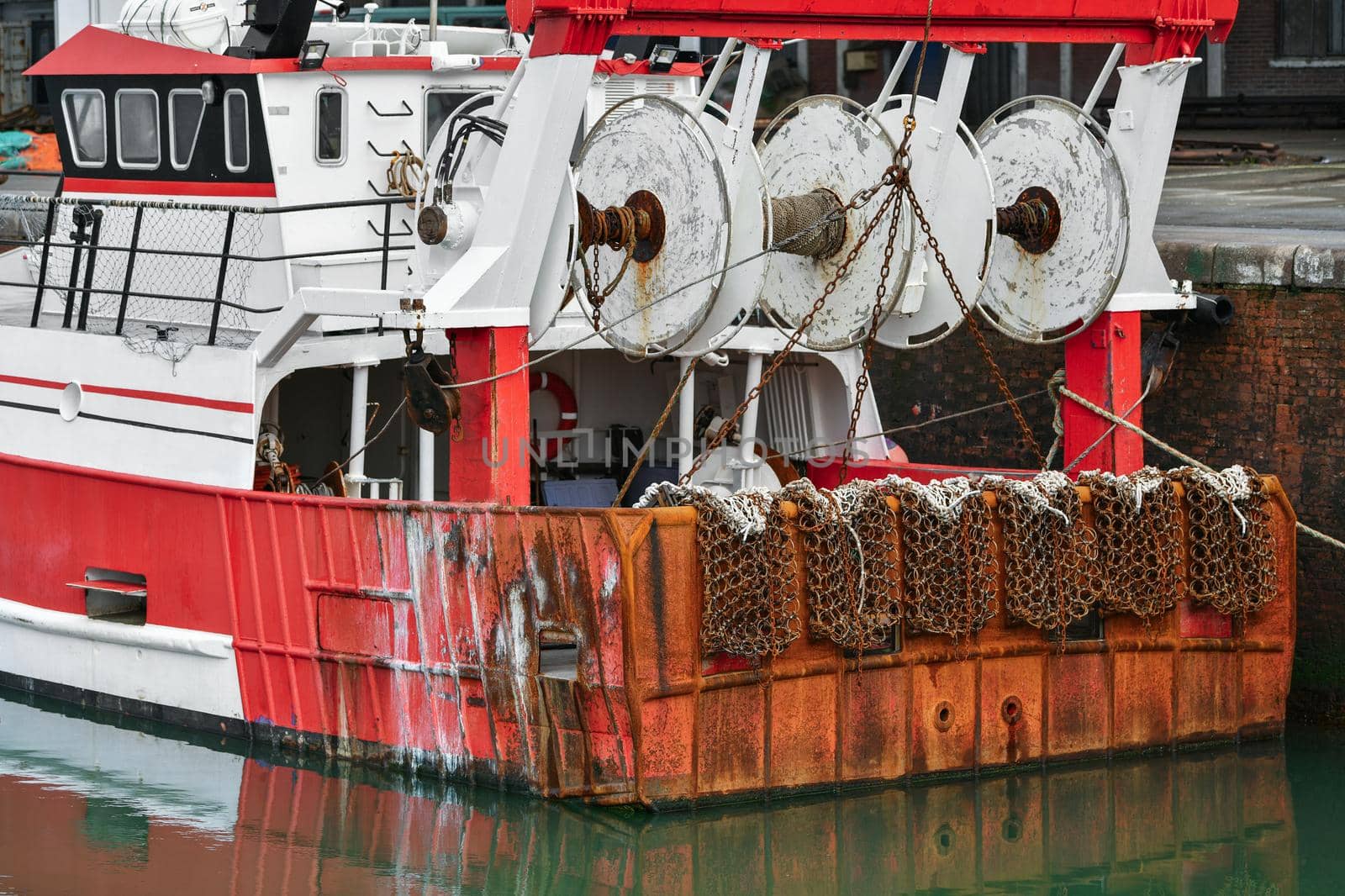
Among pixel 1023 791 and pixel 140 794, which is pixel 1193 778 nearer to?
pixel 1023 791

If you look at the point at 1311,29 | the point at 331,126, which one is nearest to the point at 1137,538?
the point at 331,126

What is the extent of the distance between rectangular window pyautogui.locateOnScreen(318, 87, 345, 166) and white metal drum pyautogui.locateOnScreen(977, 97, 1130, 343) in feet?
13.0

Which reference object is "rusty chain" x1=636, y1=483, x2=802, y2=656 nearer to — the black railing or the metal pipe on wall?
the metal pipe on wall

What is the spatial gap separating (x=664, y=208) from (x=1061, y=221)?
261 centimetres

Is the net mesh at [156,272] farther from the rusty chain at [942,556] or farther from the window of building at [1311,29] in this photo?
the window of building at [1311,29]

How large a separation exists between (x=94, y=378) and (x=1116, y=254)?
6.06 m

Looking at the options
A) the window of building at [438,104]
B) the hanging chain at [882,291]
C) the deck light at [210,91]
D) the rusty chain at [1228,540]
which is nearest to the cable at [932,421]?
the hanging chain at [882,291]

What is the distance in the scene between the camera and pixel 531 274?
949cm

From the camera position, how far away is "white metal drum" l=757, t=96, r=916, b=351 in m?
10.4

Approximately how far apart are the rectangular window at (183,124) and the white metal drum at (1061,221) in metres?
4.90

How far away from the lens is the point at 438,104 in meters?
12.2

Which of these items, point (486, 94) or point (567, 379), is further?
point (567, 379)

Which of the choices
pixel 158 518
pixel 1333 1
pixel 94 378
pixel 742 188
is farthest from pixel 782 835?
pixel 1333 1

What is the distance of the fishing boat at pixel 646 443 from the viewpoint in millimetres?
9289
